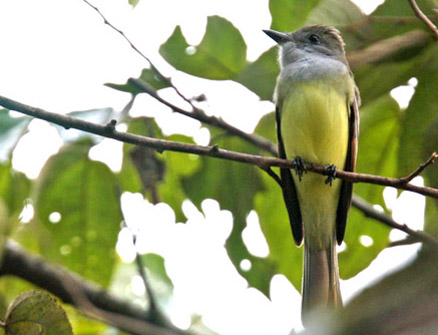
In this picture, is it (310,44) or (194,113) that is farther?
(310,44)

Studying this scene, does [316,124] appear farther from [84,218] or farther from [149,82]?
[84,218]

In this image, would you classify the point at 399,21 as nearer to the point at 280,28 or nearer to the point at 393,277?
the point at 280,28

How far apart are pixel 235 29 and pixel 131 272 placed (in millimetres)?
2212

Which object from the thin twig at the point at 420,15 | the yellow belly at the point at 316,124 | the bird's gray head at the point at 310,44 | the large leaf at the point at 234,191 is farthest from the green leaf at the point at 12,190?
the thin twig at the point at 420,15

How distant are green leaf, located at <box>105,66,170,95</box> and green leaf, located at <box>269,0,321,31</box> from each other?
2.11 ft

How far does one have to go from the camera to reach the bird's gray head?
4789 millimetres

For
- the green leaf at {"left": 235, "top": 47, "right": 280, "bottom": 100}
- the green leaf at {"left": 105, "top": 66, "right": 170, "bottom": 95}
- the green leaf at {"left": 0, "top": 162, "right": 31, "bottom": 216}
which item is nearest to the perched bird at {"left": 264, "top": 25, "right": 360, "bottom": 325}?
the green leaf at {"left": 235, "top": 47, "right": 280, "bottom": 100}

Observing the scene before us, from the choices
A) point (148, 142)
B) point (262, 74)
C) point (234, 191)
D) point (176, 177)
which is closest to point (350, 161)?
point (234, 191)

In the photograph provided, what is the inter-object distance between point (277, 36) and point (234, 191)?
4.30 feet

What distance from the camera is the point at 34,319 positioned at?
2.15 meters

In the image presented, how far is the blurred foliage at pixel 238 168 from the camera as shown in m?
3.32

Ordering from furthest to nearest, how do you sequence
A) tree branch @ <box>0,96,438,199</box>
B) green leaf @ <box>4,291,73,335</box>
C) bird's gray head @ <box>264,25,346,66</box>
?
1. bird's gray head @ <box>264,25,346,66</box>
2. tree branch @ <box>0,96,438,199</box>
3. green leaf @ <box>4,291,73,335</box>

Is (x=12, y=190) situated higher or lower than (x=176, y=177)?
lower

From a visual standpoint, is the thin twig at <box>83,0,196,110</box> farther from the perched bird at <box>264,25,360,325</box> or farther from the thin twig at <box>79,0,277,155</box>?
Result: the perched bird at <box>264,25,360,325</box>
